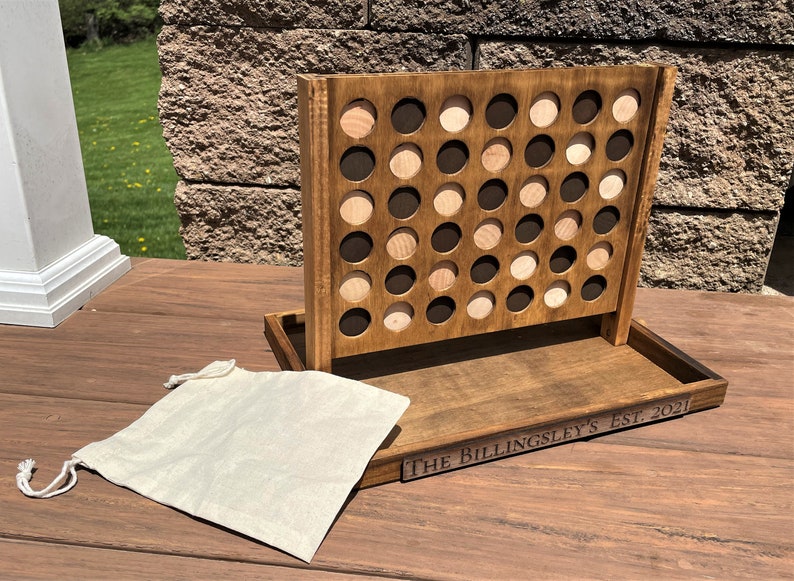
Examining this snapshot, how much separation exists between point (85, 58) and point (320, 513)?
7.09 meters

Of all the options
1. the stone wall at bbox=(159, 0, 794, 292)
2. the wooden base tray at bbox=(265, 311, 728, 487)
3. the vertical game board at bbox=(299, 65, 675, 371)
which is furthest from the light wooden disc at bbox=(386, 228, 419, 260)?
the stone wall at bbox=(159, 0, 794, 292)

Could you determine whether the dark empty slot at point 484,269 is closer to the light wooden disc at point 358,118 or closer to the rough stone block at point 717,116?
the light wooden disc at point 358,118

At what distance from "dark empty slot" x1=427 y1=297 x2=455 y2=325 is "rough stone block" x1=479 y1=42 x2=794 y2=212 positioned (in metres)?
0.58

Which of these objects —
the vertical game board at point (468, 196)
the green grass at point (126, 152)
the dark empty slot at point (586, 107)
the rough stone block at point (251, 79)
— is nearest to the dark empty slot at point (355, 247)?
the vertical game board at point (468, 196)

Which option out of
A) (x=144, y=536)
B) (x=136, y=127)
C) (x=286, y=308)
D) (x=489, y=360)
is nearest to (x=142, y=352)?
(x=286, y=308)

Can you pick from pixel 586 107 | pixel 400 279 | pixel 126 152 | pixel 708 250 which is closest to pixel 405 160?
pixel 400 279

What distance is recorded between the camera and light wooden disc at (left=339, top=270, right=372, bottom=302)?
0.90 meters

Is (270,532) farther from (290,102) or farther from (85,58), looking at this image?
(85,58)

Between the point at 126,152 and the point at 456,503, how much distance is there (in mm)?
3960

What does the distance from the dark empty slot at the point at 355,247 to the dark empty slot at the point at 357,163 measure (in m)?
0.08

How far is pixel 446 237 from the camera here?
3.07 feet

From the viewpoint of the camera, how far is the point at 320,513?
744 millimetres

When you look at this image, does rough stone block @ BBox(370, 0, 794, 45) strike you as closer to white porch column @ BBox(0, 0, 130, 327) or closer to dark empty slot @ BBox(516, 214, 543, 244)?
dark empty slot @ BBox(516, 214, 543, 244)

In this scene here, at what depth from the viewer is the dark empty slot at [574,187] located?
974mm
